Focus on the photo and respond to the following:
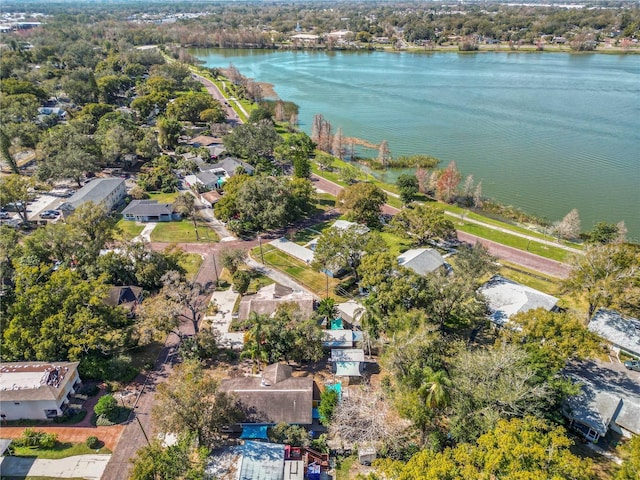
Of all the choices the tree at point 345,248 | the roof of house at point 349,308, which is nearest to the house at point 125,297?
the tree at point 345,248

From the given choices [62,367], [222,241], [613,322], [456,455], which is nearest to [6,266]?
[62,367]

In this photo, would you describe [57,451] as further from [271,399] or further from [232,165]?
[232,165]

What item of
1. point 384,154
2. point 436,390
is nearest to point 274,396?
point 436,390

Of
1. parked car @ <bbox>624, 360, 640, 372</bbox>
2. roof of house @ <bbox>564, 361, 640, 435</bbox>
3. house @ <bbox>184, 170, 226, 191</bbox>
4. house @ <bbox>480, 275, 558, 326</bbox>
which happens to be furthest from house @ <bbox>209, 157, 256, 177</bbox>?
parked car @ <bbox>624, 360, 640, 372</bbox>

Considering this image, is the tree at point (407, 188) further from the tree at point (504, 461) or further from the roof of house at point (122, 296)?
the tree at point (504, 461)

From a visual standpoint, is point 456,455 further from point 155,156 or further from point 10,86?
point 10,86

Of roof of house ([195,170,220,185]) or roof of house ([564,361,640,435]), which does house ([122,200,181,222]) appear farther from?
roof of house ([564,361,640,435])
